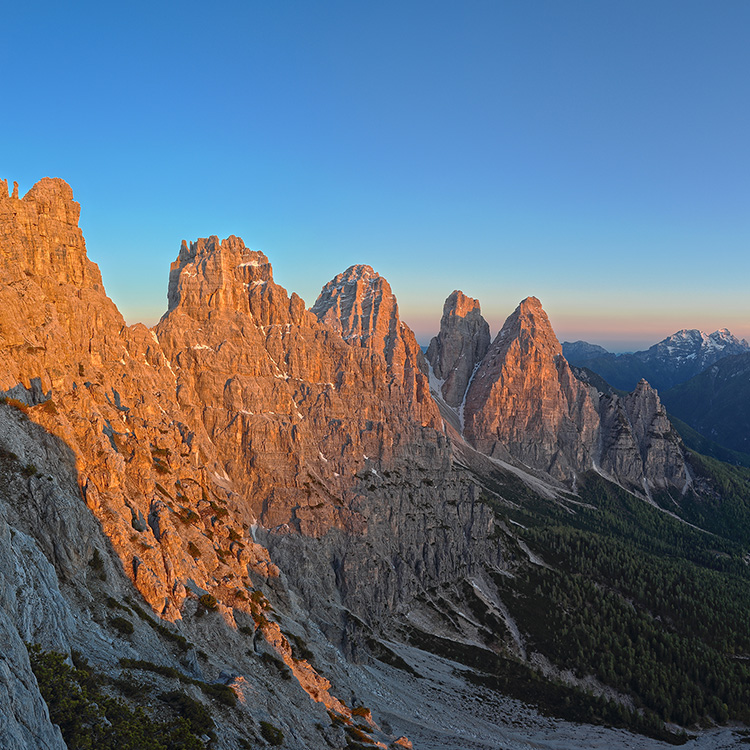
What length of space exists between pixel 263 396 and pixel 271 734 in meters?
121

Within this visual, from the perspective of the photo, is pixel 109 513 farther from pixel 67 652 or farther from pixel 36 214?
pixel 36 214

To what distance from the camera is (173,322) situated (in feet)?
539

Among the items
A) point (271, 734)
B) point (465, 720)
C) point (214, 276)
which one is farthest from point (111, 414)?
point (465, 720)

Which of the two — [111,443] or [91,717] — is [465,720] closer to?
[111,443]

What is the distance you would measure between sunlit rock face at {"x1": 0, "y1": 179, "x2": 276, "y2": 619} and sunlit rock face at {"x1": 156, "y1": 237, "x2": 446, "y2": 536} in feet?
35.1

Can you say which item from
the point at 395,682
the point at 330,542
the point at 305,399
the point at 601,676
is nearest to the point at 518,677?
the point at 601,676

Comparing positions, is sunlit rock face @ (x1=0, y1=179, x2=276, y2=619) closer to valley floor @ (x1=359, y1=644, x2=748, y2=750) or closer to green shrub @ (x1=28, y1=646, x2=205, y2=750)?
green shrub @ (x1=28, y1=646, x2=205, y2=750)

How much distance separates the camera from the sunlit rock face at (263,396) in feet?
520

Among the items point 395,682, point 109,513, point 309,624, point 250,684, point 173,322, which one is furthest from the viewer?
point 173,322

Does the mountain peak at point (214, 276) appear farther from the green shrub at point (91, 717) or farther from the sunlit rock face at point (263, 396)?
the green shrub at point (91, 717)

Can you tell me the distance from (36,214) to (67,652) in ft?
341

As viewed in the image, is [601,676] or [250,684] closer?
[250,684]

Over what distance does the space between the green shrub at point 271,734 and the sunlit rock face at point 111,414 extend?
1855cm

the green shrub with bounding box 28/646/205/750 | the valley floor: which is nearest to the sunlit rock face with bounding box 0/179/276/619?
the green shrub with bounding box 28/646/205/750
